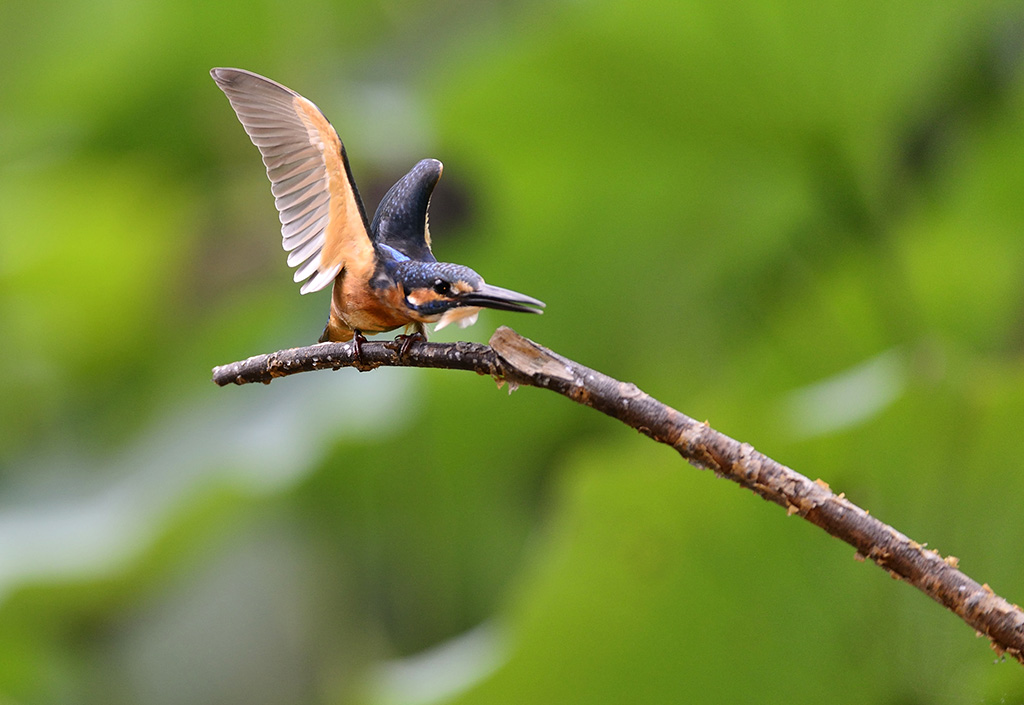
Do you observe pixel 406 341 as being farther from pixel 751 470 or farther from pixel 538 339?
pixel 538 339

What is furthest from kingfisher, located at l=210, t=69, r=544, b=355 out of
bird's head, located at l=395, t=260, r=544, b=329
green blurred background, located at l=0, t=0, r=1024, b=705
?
green blurred background, located at l=0, t=0, r=1024, b=705

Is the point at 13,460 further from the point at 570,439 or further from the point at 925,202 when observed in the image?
the point at 925,202

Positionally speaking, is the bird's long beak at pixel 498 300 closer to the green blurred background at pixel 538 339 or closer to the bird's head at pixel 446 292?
the bird's head at pixel 446 292

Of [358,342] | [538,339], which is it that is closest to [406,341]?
[358,342]

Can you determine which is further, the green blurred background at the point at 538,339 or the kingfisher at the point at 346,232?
the green blurred background at the point at 538,339

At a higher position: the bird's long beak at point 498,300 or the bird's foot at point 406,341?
the bird's long beak at point 498,300

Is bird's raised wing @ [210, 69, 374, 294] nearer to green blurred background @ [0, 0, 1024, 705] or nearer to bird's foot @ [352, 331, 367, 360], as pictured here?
bird's foot @ [352, 331, 367, 360]

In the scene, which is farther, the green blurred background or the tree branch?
the green blurred background

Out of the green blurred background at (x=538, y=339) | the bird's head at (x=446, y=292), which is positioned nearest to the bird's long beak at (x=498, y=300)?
the bird's head at (x=446, y=292)
